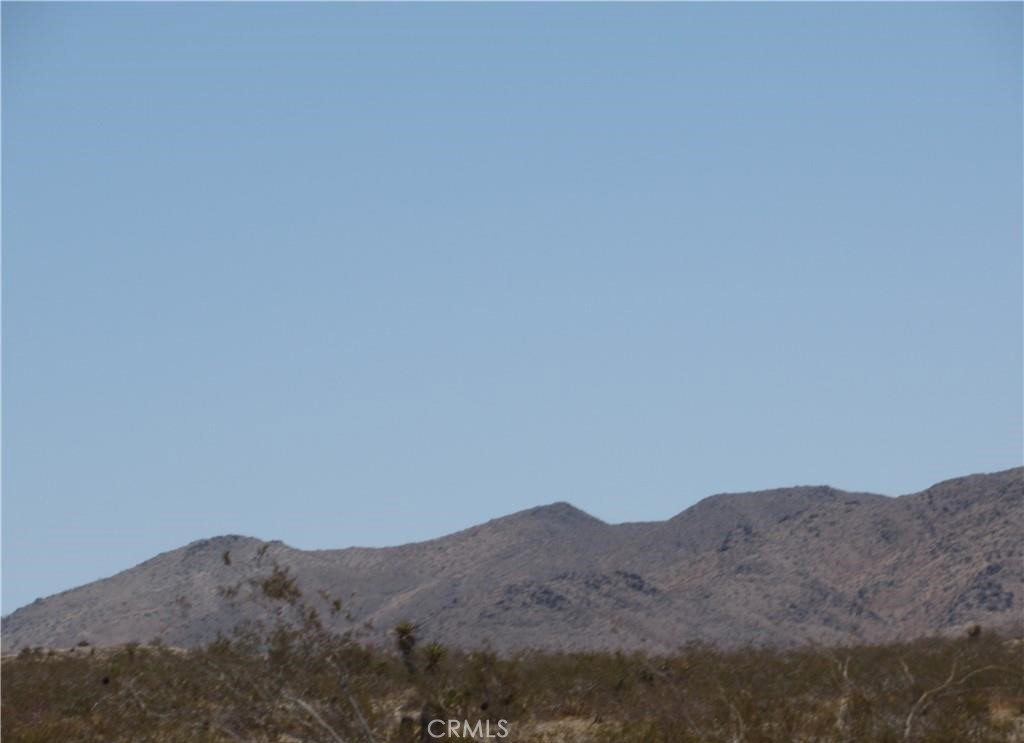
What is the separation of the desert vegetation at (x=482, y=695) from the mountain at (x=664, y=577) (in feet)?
109

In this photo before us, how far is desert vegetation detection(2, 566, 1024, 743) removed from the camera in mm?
12406

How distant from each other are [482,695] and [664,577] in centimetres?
6779

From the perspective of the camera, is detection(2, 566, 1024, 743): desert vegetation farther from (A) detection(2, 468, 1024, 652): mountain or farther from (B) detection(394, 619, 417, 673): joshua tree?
(A) detection(2, 468, 1024, 652): mountain

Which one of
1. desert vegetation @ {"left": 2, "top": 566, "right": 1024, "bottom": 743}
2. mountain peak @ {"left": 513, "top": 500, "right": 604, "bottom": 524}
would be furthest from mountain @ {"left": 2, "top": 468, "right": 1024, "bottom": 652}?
desert vegetation @ {"left": 2, "top": 566, "right": 1024, "bottom": 743}

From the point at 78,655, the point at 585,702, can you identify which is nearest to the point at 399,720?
the point at 585,702

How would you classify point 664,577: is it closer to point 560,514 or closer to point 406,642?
point 560,514

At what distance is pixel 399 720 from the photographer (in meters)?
14.9

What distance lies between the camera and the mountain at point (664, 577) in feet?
222

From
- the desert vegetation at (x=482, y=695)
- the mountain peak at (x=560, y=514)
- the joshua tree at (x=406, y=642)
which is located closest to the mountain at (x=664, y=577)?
the mountain peak at (x=560, y=514)

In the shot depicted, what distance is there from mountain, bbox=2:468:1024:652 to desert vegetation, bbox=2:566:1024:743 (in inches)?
1307

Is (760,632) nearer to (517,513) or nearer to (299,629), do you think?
(517,513)

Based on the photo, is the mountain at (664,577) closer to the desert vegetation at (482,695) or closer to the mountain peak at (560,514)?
the mountain peak at (560,514)

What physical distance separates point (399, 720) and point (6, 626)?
289 ft

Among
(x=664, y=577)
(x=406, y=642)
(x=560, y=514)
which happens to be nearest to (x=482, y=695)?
(x=406, y=642)
